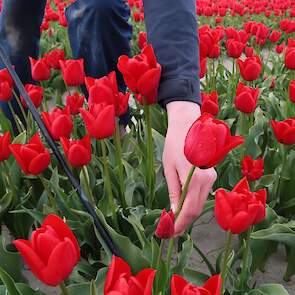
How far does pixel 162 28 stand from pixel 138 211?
53 cm

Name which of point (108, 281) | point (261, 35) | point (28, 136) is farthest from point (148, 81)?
point (261, 35)

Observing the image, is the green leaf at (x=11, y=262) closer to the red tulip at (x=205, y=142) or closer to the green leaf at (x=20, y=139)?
the green leaf at (x=20, y=139)

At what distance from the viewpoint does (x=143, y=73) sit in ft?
3.34

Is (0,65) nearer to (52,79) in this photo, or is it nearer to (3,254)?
(3,254)

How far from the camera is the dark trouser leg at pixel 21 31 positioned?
201 cm

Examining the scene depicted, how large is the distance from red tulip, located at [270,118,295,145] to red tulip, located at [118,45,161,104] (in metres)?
0.49

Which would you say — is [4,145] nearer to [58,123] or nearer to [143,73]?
[58,123]

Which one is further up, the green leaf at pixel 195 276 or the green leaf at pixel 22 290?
the green leaf at pixel 22 290

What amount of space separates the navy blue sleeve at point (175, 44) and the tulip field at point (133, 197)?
71 mm

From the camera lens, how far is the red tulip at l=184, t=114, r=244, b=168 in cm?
80

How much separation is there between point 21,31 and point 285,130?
49.5 inches

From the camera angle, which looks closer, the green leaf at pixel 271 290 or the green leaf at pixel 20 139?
the green leaf at pixel 271 290

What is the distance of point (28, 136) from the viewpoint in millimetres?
1801

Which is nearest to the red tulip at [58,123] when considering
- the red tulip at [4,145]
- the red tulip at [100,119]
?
the red tulip at [4,145]
